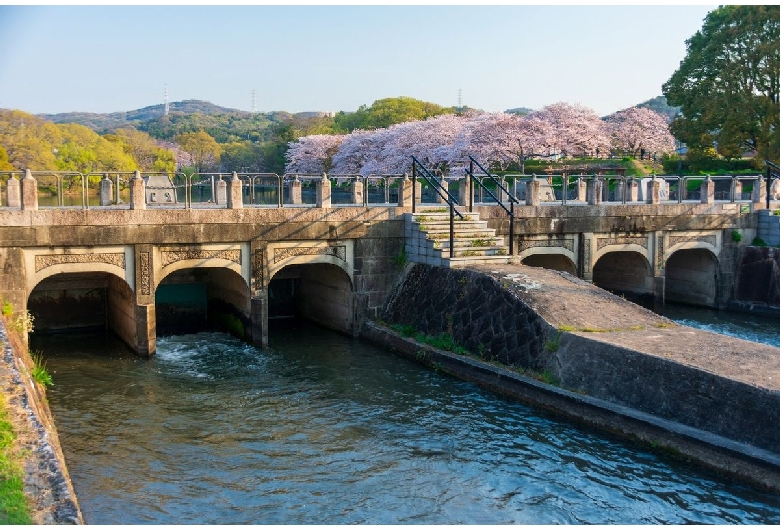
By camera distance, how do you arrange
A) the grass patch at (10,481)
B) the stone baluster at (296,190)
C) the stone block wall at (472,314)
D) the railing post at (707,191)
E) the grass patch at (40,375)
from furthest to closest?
the railing post at (707,191), the stone baluster at (296,190), the stone block wall at (472,314), the grass patch at (40,375), the grass patch at (10,481)

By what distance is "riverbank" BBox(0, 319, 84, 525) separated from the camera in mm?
8623

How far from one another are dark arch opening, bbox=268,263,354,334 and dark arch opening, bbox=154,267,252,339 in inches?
91.6

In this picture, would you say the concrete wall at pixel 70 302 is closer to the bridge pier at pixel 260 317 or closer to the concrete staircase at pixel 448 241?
the bridge pier at pixel 260 317

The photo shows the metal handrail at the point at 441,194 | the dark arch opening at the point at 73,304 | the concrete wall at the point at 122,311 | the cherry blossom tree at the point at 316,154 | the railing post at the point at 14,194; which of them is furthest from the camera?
the cherry blossom tree at the point at 316,154

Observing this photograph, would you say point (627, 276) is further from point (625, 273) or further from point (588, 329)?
point (588, 329)

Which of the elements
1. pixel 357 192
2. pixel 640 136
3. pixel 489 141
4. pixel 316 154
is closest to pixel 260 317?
pixel 357 192

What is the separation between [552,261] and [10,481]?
22983mm

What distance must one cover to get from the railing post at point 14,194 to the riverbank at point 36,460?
727cm

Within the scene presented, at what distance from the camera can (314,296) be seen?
1081 inches

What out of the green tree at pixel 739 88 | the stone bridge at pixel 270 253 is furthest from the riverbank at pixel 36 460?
the green tree at pixel 739 88

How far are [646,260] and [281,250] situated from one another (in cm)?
1449

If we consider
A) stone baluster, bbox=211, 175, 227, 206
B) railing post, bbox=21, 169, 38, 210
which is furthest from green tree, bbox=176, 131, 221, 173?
railing post, bbox=21, 169, 38, 210

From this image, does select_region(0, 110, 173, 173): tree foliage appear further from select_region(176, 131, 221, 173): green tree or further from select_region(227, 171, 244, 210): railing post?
select_region(227, 171, 244, 210): railing post

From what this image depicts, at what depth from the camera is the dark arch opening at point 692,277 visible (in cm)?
3088
